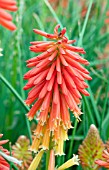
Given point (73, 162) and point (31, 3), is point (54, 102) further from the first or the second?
point (31, 3)

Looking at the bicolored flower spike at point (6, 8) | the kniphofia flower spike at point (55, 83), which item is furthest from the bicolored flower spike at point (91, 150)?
the bicolored flower spike at point (6, 8)

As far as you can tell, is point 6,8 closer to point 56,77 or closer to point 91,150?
point 56,77

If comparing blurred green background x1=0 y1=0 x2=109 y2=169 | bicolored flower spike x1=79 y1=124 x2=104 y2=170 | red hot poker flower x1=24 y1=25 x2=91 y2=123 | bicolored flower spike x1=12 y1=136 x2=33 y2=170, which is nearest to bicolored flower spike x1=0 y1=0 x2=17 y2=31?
red hot poker flower x1=24 y1=25 x2=91 y2=123

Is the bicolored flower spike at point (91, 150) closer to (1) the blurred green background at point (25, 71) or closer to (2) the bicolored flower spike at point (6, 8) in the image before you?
(1) the blurred green background at point (25, 71)

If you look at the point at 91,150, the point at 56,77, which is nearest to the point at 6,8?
the point at 56,77

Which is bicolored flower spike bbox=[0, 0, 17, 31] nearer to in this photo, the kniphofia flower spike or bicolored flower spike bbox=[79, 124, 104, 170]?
the kniphofia flower spike

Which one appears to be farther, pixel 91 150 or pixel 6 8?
pixel 91 150
